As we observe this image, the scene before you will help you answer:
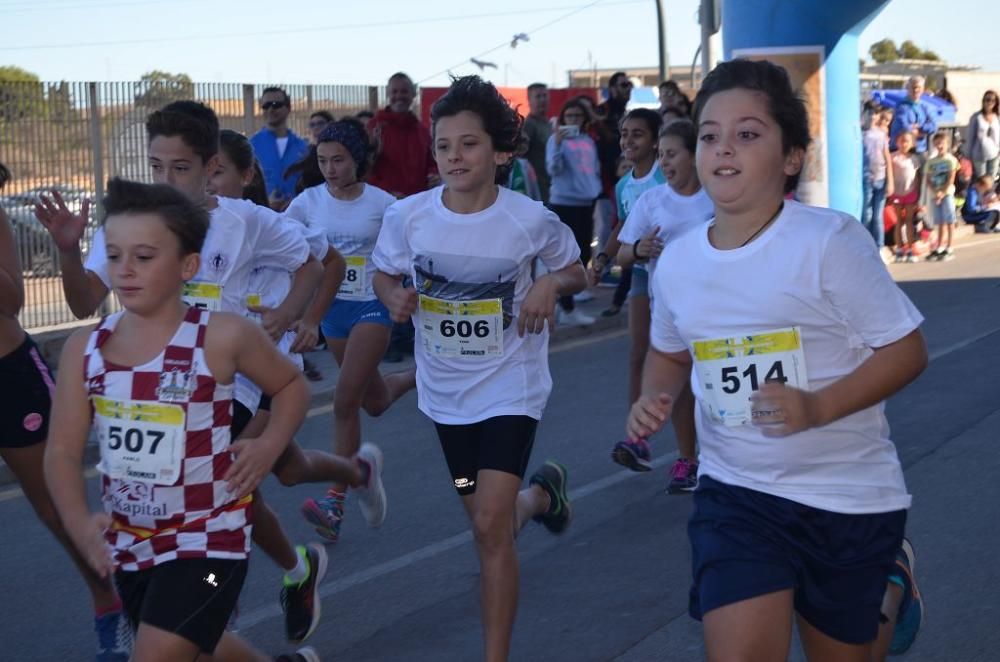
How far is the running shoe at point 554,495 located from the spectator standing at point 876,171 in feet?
41.7

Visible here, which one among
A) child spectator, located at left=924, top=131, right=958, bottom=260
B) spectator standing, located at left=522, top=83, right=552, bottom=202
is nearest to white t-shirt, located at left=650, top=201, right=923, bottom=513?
spectator standing, located at left=522, top=83, right=552, bottom=202

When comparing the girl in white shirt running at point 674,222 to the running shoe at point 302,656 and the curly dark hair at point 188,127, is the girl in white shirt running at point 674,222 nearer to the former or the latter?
the curly dark hair at point 188,127

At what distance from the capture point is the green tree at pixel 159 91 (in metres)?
13.1

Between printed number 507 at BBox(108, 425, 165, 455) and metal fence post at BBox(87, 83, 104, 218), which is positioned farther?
metal fence post at BBox(87, 83, 104, 218)

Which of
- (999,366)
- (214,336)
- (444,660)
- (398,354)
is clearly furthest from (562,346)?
(214,336)

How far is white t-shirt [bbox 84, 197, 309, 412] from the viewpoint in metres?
4.97

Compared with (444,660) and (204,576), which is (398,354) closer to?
(444,660)

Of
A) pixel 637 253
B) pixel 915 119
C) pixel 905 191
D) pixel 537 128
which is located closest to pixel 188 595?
pixel 637 253

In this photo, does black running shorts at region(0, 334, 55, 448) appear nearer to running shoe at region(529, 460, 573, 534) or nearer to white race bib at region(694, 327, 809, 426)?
running shoe at region(529, 460, 573, 534)

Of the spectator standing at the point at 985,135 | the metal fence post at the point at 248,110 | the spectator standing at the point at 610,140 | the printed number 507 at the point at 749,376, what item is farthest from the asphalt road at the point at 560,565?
the spectator standing at the point at 985,135

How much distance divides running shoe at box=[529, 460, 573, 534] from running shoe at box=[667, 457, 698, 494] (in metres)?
1.29

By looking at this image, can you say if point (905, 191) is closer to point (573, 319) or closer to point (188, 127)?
point (573, 319)

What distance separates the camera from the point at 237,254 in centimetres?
516

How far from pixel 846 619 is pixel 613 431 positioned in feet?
17.3
